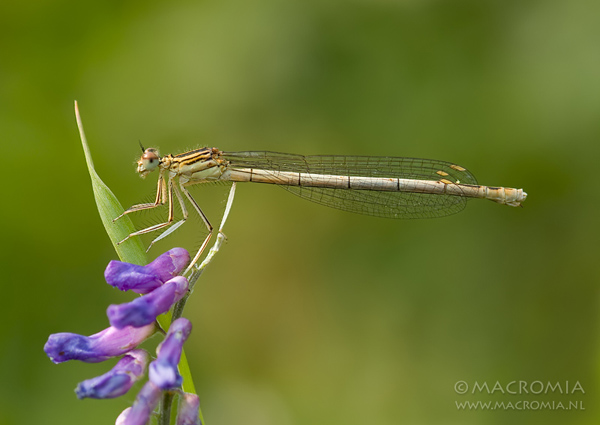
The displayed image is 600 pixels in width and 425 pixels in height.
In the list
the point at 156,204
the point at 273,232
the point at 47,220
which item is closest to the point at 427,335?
the point at 273,232

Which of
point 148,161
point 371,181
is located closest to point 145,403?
point 148,161

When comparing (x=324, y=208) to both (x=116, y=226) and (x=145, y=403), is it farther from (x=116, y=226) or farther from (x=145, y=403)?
(x=145, y=403)

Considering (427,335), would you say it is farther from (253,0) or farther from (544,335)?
(253,0)

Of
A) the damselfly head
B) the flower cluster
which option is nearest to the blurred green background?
the damselfly head

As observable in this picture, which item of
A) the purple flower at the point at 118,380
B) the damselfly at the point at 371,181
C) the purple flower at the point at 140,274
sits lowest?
the purple flower at the point at 118,380

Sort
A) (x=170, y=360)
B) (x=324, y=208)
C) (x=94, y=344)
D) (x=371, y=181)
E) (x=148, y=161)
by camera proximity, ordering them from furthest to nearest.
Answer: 1. (x=324, y=208)
2. (x=371, y=181)
3. (x=148, y=161)
4. (x=94, y=344)
5. (x=170, y=360)

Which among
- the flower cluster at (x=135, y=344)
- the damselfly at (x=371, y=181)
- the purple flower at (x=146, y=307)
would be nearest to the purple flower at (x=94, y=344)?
the flower cluster at (x=135, y=344)

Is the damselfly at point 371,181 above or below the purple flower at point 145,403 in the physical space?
above

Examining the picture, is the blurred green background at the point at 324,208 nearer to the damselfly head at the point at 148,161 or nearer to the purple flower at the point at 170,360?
the damselfly head at the point at 148,161
